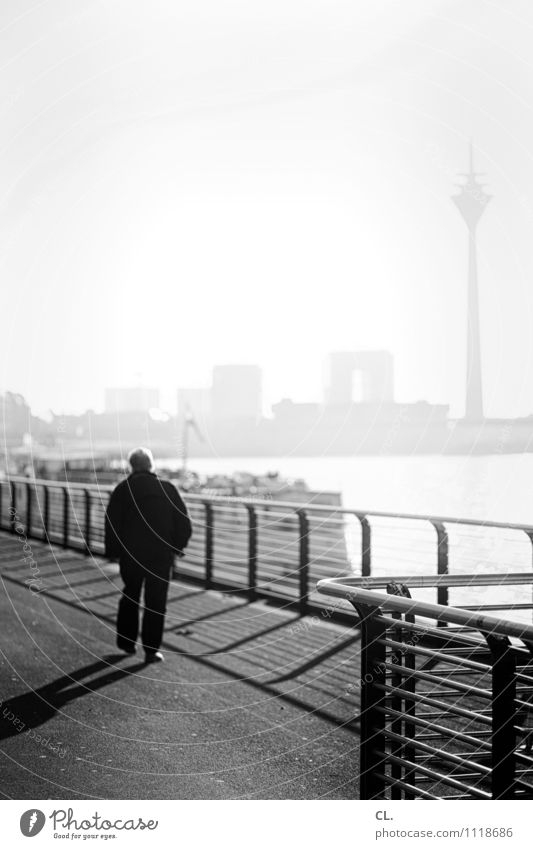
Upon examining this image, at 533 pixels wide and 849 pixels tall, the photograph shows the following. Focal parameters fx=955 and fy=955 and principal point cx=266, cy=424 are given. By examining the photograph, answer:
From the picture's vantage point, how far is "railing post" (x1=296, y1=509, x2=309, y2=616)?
387 inches

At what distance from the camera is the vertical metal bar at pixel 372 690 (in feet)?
11.5

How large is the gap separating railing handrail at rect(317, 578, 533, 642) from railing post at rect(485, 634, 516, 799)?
6 centimetres

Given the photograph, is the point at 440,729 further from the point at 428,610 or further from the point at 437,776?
the point at 428,610

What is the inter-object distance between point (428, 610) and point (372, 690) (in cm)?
52

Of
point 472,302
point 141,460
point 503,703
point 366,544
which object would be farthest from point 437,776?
point 366,544

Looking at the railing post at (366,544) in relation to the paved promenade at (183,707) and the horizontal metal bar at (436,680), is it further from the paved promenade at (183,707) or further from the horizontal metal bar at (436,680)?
the horizontal metal bar at (436,680)

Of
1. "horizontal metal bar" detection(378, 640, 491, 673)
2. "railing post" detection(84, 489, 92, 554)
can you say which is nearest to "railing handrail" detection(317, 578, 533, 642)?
"horizontal metal bar" detection(378, 640, 491, 673)

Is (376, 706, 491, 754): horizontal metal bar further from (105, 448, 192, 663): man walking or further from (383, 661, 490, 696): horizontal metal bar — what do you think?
(105, 448, 192, 663): man walking

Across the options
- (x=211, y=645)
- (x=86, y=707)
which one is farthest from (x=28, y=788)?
(x=211, y=645)

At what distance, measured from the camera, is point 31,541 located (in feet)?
59.5

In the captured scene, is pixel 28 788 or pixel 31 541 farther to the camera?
pixel 31 541

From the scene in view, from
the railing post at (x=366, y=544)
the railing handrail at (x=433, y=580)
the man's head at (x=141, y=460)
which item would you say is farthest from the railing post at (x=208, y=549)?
the railing handrail at (x=433, y=580)
